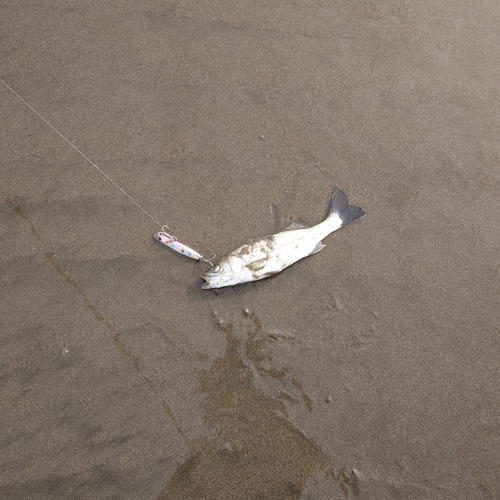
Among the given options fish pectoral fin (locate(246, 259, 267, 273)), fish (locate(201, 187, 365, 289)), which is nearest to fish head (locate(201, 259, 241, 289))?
fish (locate(201, 187, 365, 289))

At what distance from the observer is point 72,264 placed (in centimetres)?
385

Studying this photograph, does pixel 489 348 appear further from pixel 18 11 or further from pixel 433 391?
pixel 18 11

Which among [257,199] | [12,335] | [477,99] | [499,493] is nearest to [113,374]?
[12,335]

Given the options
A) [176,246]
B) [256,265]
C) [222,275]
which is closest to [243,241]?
[256,265]

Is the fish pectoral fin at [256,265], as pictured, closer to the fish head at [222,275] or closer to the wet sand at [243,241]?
the fish head at [222,275]

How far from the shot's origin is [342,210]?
4.11m

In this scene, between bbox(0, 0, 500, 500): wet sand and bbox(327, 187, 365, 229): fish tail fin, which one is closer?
bbox(0, 0, 500, 500): wet sand

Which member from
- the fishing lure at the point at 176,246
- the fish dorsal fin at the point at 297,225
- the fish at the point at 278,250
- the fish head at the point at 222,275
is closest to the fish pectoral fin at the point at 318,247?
the fish at the point at 278,250

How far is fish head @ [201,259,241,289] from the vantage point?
3.78 meters

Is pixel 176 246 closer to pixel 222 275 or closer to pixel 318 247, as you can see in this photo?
pixel 222 275

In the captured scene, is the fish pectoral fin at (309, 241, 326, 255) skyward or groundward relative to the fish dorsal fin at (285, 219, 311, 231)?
groundward

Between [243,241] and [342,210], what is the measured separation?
909 mm

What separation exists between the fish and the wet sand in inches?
4.6

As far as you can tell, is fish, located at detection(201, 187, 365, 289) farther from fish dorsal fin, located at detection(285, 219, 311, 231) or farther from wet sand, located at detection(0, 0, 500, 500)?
wet sand, located at detection(0, 0, 500, 500)
